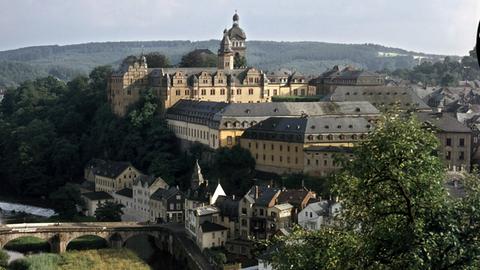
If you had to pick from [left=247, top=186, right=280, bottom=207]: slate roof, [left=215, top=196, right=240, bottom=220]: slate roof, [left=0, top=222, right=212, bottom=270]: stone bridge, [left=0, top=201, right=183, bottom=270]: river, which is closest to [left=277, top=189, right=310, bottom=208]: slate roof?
[left=247, top=186, right=280, bottom=207]: slate roof

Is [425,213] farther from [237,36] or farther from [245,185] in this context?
[237,36]

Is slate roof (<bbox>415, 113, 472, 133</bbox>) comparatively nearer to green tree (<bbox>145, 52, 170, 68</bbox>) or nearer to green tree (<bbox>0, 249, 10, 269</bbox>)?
green tree (<bbox>0, 249, 10, 269</bbox>)

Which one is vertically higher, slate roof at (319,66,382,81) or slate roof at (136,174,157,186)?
slate roof at (319,66,382,81)

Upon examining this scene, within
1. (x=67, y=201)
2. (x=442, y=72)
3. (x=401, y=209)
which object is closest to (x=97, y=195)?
(x=67, y=201)

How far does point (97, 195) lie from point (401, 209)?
2005 inches

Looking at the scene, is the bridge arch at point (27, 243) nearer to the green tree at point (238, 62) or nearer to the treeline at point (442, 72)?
the green tree at point (238, 62)

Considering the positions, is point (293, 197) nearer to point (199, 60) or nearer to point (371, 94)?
point (371, 94)

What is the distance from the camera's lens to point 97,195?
61.2m

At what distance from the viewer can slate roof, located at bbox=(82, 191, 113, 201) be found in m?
60.2

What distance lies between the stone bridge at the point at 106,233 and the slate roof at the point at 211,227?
56.6 inches

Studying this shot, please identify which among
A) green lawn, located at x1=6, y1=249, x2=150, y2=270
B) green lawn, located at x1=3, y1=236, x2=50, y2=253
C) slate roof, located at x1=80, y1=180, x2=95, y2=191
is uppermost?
slate roof, located at x1=80, y1=180, x2=95, y2=191

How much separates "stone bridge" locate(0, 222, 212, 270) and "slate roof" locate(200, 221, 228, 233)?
1437 mm

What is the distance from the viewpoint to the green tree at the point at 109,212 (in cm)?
5603

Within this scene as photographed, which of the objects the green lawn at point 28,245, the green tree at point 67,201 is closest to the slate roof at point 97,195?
the green tree at point 67,201
